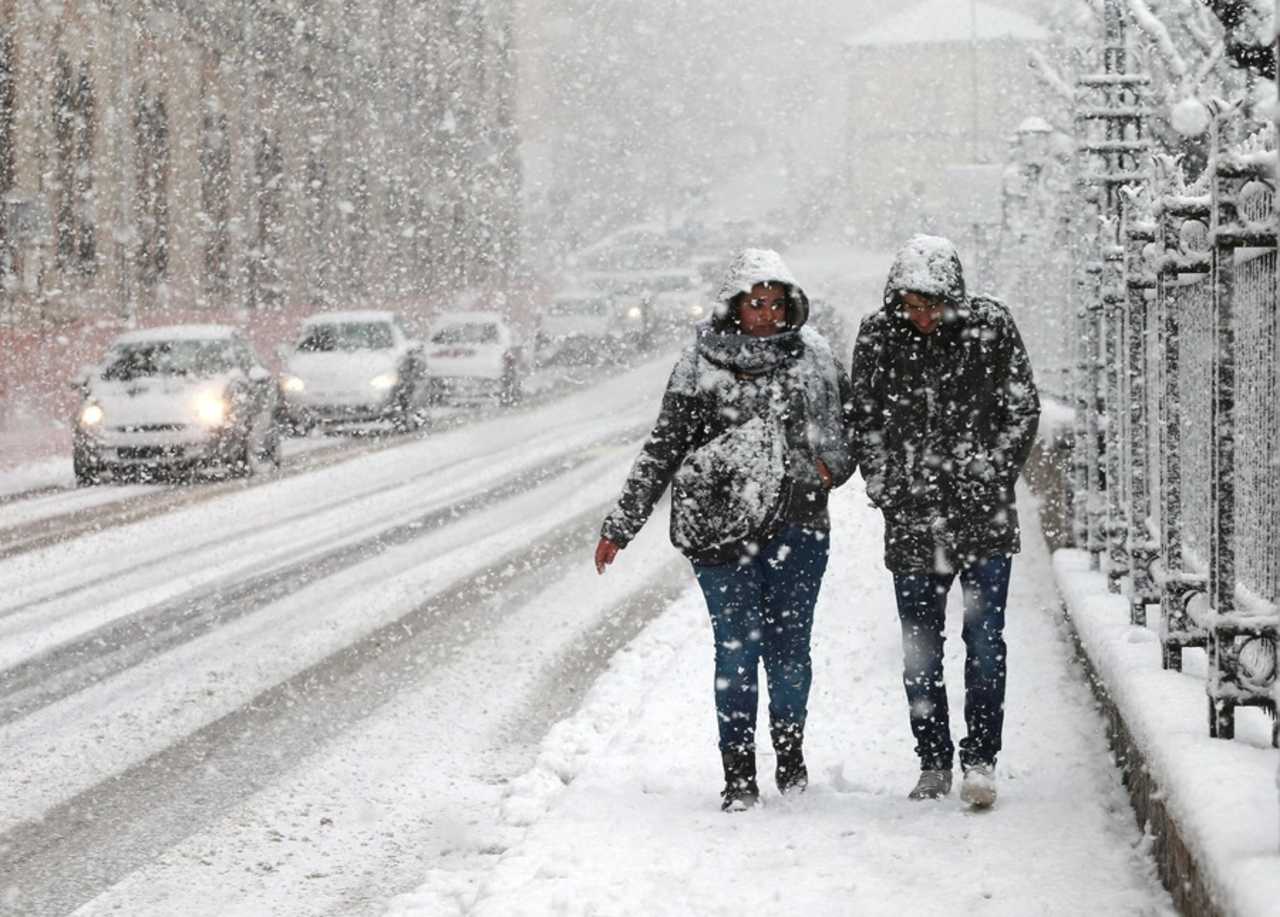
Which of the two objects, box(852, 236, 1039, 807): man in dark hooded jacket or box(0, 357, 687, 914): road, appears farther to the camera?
box(0, 357, 687, 914): road

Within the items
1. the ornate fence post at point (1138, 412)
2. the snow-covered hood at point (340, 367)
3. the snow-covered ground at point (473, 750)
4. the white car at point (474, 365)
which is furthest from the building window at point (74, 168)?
the ornate fence post at point (1138, 412)

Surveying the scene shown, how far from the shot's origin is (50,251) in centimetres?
2822

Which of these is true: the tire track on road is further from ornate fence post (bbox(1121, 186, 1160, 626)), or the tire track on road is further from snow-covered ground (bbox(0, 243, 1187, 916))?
ornate fence post (bbox(1121, 186, 1160, 626))

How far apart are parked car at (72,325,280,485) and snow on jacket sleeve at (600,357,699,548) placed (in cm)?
1460

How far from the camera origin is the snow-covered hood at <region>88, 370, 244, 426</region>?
19969mm

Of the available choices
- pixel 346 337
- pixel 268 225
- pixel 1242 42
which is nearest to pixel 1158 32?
pixel 1242 42

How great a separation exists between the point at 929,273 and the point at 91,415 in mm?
15729

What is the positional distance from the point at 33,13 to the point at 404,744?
24200 mm

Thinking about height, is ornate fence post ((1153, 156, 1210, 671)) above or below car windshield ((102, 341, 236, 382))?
above

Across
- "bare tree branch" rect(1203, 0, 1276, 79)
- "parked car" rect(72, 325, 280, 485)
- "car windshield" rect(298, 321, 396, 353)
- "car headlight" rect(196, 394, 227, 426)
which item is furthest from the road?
"car windshield" rect(298, 321, 396, 353)

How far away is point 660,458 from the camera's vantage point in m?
5.95

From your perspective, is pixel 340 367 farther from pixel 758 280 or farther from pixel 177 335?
pixel 758 280

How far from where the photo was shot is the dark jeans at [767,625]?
5.85 metres

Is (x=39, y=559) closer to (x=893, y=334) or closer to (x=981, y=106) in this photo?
(x=893, y=334)
